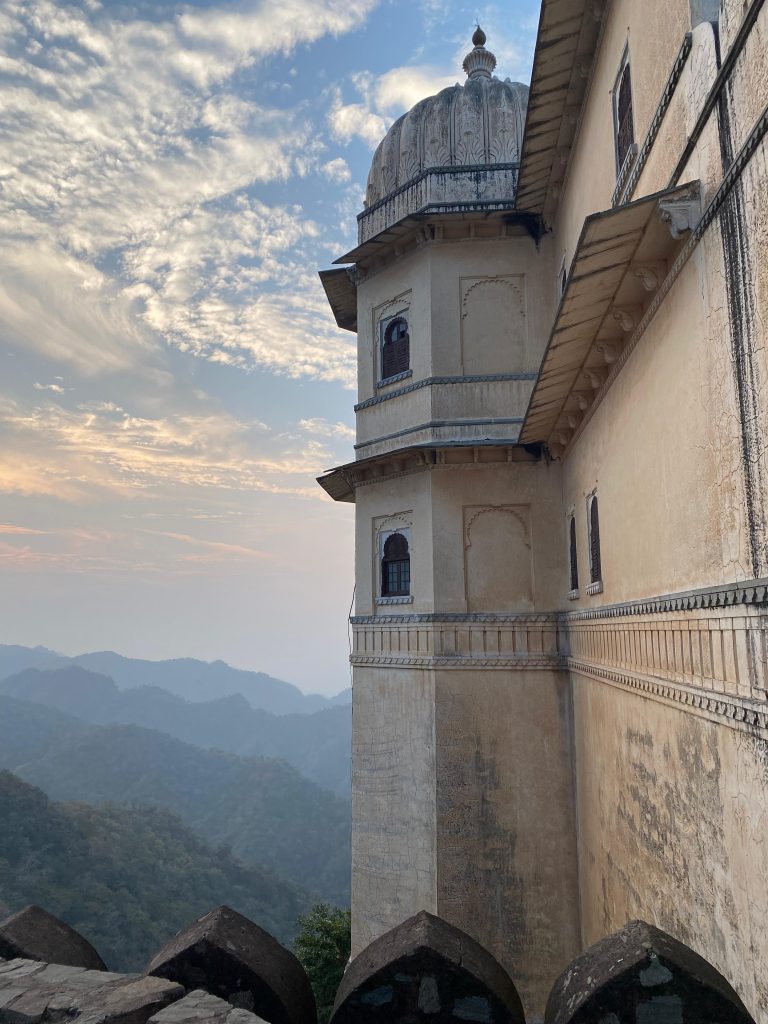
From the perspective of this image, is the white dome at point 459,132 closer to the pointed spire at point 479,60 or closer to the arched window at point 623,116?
the pointed spire at point 479,60

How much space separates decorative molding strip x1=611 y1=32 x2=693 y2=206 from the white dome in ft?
16.6

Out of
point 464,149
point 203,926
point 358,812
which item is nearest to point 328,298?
point 464,149

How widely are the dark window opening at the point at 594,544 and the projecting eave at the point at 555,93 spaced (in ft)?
13.8

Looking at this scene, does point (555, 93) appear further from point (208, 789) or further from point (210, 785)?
point (210, 785)

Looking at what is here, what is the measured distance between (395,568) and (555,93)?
20.0ft

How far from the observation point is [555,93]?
782 centimetres

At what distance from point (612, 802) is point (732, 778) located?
3.40 m

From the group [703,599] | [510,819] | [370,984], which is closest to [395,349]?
[510,819]

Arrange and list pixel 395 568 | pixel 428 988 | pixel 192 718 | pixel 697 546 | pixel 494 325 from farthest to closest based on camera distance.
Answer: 1. pixel 192 718
2. pixel 395 568
3. pixel 494 325
4. pixel 697 546
5. pixel 428 988

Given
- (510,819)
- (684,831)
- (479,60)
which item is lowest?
(510,819)

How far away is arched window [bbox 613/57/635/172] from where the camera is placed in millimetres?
5918

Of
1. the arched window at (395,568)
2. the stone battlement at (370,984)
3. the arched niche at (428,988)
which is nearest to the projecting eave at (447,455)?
the arched window at (395,568)

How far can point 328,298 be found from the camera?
12.9m

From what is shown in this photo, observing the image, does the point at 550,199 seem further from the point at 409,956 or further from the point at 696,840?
the point at 409,956
